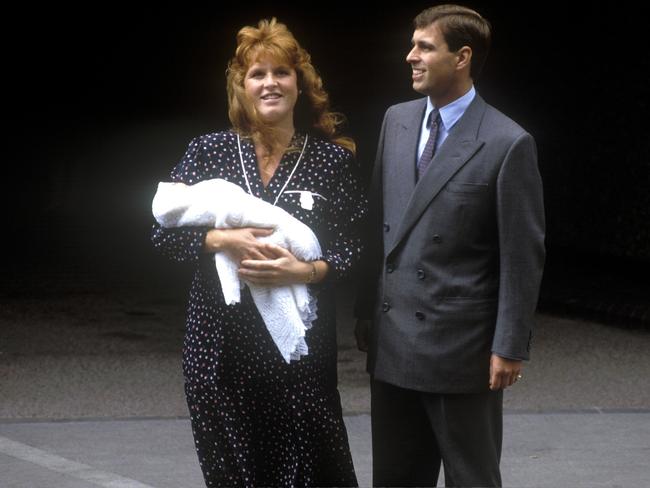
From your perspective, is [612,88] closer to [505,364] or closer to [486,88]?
[486,88]

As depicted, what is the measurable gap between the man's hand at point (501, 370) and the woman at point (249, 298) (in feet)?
1.68

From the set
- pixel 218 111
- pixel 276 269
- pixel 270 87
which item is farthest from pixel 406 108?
pixel 218 111

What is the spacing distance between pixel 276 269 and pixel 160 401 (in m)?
3.65

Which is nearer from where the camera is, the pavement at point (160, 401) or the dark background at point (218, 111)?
the pavement at point (160, 401)

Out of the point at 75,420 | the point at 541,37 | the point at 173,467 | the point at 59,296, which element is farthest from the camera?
the point at 541,37

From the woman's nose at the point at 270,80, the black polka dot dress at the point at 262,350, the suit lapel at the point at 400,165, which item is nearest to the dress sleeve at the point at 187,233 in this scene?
the black polka dot dress at the point at 262,350

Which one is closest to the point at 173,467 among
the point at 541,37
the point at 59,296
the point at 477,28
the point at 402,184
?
Result: the point at 402,184

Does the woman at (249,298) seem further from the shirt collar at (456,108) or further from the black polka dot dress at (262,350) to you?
the shirt collar at (456,108)

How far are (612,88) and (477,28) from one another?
30.7ft

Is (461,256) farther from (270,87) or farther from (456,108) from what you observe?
(270,87)

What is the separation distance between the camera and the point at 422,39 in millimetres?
4074

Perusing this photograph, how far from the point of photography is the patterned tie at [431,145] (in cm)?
419

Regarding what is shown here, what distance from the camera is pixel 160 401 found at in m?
7.60

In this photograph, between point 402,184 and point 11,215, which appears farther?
point 11,215
